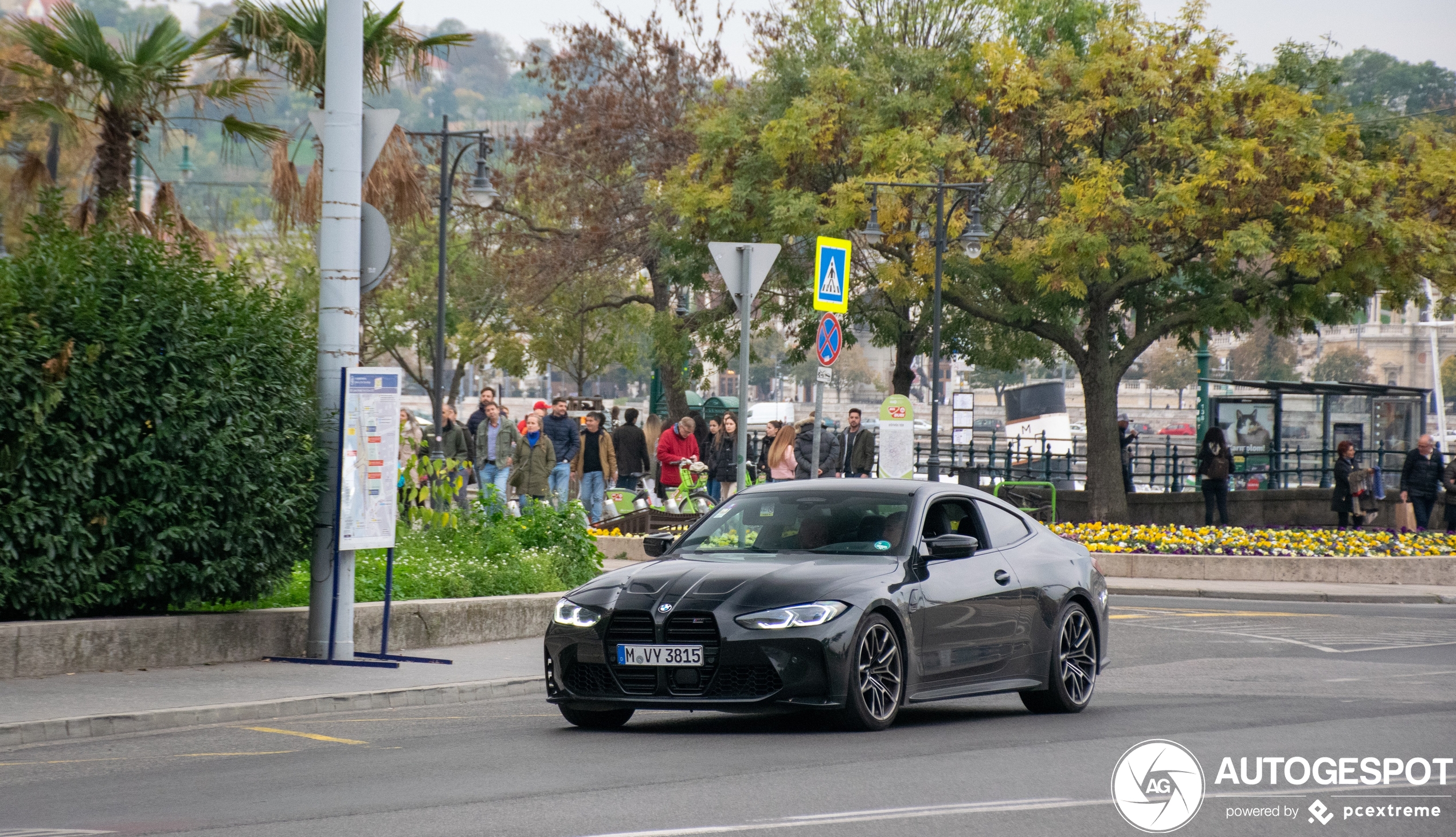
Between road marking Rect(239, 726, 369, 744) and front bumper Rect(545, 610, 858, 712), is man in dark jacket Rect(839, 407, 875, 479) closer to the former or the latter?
road marking Rect(239, 726, 369, 744)

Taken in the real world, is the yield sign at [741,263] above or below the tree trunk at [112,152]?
below

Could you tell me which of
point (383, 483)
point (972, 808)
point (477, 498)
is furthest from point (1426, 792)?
point (477, 498)

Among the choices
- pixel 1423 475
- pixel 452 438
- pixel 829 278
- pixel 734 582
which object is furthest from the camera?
pixel 1423 475

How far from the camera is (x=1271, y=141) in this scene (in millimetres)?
26078

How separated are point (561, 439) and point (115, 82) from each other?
38.5 ft

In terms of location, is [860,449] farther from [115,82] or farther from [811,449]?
[115,82]

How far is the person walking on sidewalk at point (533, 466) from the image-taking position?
23.8m

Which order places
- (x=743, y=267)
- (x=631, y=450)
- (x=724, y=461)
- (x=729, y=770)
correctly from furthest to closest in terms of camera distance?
(x=631, y=450) < (x=724, y=461) < (x=743, y=267) < (x=729, y=770)

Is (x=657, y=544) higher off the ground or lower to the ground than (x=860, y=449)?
lower

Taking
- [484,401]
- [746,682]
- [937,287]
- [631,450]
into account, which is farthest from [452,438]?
[746,682]

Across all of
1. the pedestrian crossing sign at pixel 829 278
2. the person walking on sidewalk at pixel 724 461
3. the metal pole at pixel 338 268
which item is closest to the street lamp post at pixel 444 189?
the person walking on sidewalk at pixel 724 461

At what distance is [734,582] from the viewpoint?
893cm

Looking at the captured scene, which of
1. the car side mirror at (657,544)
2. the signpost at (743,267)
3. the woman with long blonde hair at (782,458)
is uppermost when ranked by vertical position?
the signpost at (743,267)

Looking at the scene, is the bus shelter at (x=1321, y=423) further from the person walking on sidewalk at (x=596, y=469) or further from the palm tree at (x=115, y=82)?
the palm tree at (x=115, y=82)
